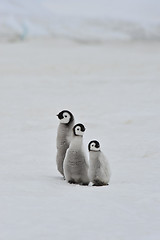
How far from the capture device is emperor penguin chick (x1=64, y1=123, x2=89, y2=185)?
401 cm

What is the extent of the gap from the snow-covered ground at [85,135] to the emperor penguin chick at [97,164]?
14 cm

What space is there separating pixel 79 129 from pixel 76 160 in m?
0.21

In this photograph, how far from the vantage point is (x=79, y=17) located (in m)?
18.7

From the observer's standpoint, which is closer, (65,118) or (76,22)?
(65,118)

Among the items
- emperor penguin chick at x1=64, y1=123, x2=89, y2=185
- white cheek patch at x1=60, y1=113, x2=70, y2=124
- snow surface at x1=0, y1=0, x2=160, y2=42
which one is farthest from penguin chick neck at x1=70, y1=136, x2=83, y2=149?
snow surface at x1=0, y1=0, x2=160, y2=42

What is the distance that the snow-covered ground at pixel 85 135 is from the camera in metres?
3.03

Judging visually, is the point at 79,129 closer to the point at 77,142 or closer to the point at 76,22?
the point at 77,142

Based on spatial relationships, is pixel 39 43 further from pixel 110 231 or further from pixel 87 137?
pixel 110 231

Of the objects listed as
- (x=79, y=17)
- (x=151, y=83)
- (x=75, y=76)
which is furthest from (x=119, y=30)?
(x=151, y=83)

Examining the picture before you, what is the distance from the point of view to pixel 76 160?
4.02m

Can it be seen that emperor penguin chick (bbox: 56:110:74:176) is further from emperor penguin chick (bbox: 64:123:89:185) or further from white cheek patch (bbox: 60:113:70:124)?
emperor penguin chick (bbox: 64:123:89:185)

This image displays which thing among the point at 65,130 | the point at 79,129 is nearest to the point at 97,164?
the point at 79,129

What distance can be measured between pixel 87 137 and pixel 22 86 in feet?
13.9

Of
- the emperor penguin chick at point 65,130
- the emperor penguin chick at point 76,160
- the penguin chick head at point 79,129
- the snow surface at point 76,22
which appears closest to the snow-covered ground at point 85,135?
the emperor penguin chick at point 76,160
